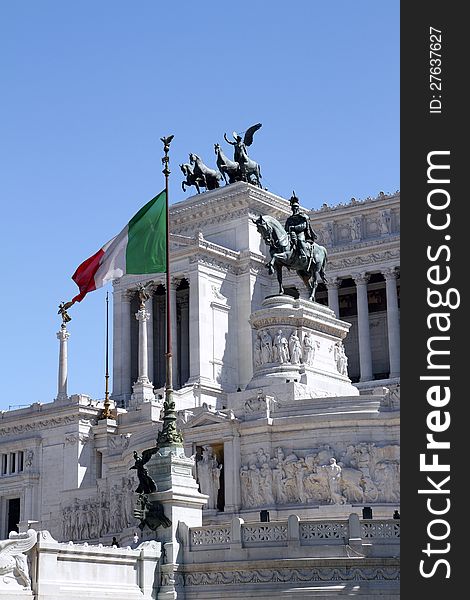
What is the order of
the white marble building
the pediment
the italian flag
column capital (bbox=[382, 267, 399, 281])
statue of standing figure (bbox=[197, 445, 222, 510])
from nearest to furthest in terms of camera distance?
the italian flag < the white marble building < statue of standing figure (bbox=[197, 445, 222, 510]) < the pediment < column capital (bbox=[382, 267, 399, 281])

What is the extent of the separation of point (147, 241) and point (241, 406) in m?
12.6

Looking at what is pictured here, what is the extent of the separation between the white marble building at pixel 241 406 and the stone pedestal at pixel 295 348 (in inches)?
3.0

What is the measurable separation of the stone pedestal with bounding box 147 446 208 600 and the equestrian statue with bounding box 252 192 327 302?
22.2m

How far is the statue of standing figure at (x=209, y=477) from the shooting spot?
4856 cm

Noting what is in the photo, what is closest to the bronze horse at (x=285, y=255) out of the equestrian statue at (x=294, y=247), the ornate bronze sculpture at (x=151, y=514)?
the equestrian statue at (x=294, y=247)

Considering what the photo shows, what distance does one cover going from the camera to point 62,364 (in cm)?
7162

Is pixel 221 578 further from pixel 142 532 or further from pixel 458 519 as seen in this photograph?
pixel 458 519

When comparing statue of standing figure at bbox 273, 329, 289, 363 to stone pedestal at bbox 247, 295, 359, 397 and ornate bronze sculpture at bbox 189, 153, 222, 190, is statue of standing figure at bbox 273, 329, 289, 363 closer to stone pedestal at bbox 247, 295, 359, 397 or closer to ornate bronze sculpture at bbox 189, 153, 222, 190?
stone pedestal at bbox 247, 295, 359, 397

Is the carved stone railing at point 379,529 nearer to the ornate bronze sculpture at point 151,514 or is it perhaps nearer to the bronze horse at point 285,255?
the ornate bronze sculpture at point 151,514

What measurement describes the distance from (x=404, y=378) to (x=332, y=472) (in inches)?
1050

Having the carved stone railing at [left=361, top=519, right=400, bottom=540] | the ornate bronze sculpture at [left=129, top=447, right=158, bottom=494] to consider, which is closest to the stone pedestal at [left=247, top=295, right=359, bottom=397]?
the ornate bronze sculpture at [left=129, top=447, right=158, bottom=494]

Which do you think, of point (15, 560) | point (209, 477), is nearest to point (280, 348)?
point (209, 477)

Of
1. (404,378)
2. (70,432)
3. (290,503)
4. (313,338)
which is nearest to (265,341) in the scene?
(313,338)

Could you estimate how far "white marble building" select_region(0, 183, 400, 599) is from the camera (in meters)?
46.3
